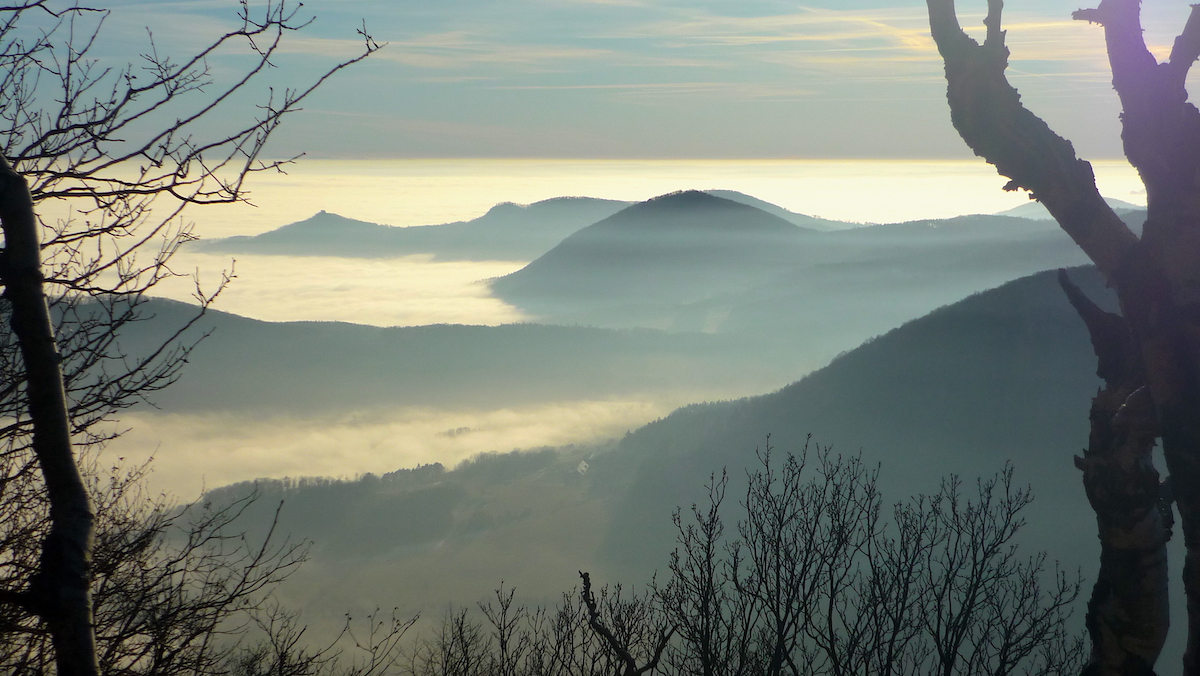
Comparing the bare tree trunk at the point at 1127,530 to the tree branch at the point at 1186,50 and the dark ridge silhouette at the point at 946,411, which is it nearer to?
the tree branch at the point at 1186,50

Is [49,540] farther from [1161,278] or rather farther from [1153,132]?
[1153,132]

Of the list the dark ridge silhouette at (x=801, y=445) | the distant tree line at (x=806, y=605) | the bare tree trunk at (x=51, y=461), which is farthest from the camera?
the dark ridge silhouette at (x=801, y=445)

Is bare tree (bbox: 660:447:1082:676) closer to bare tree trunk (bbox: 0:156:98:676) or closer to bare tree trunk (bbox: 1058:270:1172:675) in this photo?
bare tree trunk (bbox: 1058:270:1172:675)

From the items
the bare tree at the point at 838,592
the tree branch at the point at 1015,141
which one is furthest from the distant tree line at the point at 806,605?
the tree branch at the point at 1015,141

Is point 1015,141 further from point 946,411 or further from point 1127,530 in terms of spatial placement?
point 946,411

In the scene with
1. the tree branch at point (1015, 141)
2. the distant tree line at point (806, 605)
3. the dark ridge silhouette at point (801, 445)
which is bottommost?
the dark ridge silhouette at point (801, 445)

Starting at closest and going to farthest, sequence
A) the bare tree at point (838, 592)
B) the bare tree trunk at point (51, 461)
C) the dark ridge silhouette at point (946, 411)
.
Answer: the bare tree trunk at point (51, 461) → the bare tree at point (838, 592) → the dark ridge silhouette at point (946, 411)
